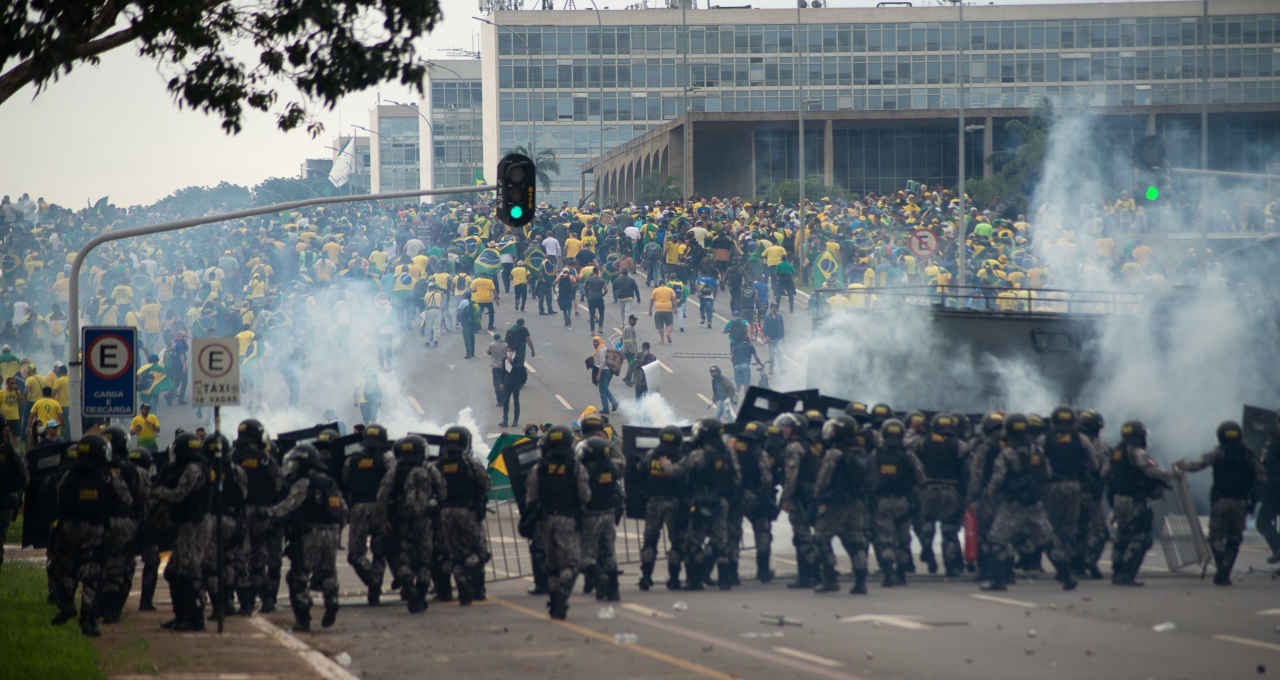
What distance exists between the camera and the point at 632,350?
31.7m

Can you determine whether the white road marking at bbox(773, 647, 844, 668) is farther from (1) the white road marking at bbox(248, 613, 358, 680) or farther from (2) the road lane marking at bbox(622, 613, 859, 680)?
(1) the white road marking at bbox(248, 613, 358, 680)

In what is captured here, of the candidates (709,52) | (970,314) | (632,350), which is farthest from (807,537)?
(709,52)

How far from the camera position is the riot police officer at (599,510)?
560 inches

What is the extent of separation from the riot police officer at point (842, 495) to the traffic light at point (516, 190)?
5828 millimetres

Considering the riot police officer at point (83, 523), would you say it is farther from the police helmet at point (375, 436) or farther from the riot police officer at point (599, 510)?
the riot police officer at point (599, 510)

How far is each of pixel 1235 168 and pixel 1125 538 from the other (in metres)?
67.3

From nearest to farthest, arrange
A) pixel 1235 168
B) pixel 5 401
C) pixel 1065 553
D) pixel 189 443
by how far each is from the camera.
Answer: pixel 189 443 < pixel 1065 553 < pixel 5 401 < pixel 1235 168

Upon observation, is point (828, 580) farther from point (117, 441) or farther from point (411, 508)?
point (117, 441)

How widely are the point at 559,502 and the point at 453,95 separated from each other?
134m

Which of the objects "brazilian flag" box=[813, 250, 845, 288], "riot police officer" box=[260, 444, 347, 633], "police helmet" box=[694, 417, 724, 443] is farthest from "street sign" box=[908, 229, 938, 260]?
"riot police officer" box=[260, 444, 347, 633]

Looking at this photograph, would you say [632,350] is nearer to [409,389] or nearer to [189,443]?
[409,389]

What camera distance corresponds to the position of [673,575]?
1561cm

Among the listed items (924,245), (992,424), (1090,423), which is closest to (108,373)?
(992,424)

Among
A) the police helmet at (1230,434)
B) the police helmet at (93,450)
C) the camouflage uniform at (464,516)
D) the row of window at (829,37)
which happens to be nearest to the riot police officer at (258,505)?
the police helmet at (93,450)
